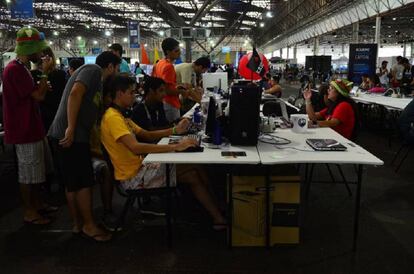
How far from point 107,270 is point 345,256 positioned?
1.61 meters

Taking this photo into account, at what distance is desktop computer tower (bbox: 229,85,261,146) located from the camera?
2646mm

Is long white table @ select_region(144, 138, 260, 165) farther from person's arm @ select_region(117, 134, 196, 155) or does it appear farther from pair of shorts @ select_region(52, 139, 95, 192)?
pair of shorts @ select_region(52, 139, 95, 192)

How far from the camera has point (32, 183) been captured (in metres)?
3.05

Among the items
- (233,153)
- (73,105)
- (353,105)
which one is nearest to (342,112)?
(353,105)

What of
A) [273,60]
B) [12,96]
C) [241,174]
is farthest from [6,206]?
[273,60]

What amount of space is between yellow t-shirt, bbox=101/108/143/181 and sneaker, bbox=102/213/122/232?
539 millimetres

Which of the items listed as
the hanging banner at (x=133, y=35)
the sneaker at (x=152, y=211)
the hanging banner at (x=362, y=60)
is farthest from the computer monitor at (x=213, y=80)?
the hanging banner at (x=133, y=35)

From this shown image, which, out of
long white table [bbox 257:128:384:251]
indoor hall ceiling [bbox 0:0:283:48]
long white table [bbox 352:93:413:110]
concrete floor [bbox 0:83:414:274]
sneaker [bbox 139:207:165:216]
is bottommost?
concrete floor [bbox 0:83:414:274]

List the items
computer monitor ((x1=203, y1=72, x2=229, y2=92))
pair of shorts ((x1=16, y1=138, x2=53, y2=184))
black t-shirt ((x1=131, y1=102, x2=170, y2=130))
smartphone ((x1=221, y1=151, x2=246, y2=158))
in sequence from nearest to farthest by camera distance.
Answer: smartphone ((x1=221, y1=151, x2=246, y2=158)) < pair of shorts ((x1=16, y1=138, x2=53, y2=184)) < black t-shirt ((x1=131, y1=102, x2=170, y2=130)) < computer monitor ((x1=203, y1=72, x2=229, y2=92))

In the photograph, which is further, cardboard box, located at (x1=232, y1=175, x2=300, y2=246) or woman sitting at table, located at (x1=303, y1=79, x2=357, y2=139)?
woman sitting at table, located at (x1=303, y1=79, x2=357, y2=139)

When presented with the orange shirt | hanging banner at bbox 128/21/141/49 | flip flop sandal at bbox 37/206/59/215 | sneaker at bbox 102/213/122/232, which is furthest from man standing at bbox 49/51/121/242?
hanging banner at bbox 128/21/141/49

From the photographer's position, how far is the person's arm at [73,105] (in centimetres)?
258

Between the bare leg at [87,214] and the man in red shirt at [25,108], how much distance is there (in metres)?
0.50

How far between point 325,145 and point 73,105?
5.80ft
